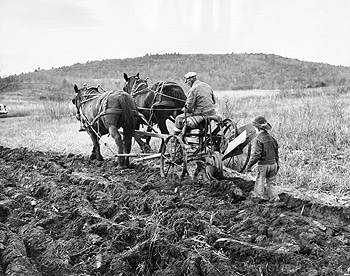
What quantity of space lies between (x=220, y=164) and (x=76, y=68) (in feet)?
248

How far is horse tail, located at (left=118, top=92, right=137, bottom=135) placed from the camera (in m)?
10.2

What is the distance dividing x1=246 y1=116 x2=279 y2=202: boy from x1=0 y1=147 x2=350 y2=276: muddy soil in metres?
0.30

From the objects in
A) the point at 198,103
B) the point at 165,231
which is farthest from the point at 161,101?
the point at 165,231

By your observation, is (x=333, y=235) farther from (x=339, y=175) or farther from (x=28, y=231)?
(x=28, y=231)

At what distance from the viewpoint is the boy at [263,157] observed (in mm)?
6634

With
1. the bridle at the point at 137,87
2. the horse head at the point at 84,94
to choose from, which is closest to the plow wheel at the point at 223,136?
the bridle at the point at 137,87

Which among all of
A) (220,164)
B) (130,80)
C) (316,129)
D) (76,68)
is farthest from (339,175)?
(76,68)

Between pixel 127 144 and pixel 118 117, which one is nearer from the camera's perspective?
pixel 118 117

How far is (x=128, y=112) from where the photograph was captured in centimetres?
1023

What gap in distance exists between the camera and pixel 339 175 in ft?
25.6

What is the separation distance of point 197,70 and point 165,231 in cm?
6675

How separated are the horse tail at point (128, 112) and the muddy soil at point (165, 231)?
2481 millimetres

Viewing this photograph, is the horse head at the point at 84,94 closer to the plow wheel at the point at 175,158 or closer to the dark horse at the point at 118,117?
the dark horse at the point at 118,117

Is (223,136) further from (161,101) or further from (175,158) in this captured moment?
(161,101)
